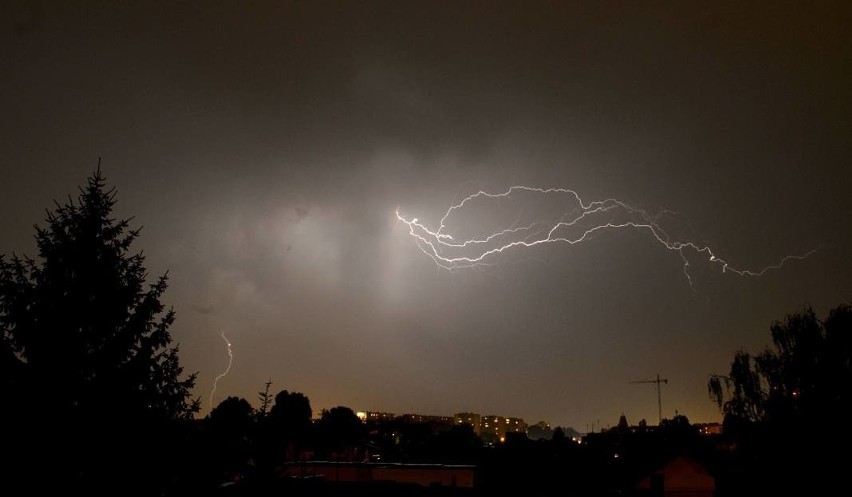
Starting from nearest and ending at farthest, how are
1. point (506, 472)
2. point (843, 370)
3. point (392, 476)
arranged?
point (392, 476) → point (843, 370) → point (506, 472)

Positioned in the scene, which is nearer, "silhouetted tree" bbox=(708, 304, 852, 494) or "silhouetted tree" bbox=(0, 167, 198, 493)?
"silhouetted tree" bbox=(0, 167, 198, 493)

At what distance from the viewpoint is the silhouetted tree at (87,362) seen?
9406mm

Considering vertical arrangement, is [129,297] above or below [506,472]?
above

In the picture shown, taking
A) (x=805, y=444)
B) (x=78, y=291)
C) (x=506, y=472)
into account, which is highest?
(x=78, y=291)

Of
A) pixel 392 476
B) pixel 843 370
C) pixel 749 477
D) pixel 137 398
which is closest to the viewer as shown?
pixel 137 398

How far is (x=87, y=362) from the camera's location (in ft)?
32.4

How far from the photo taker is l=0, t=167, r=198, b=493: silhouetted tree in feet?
30.9

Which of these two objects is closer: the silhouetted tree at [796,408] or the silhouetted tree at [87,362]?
the silhouetted tree at [87,362]

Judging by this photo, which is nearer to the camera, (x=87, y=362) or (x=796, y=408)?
(x=87, y=362)

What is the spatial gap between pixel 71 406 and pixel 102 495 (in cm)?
150

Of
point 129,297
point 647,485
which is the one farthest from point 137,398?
point 647,485

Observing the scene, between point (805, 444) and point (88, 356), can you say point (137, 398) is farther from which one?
point (805, 444)

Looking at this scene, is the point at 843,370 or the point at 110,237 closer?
the point at 110,237

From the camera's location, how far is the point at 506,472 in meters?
36.7
